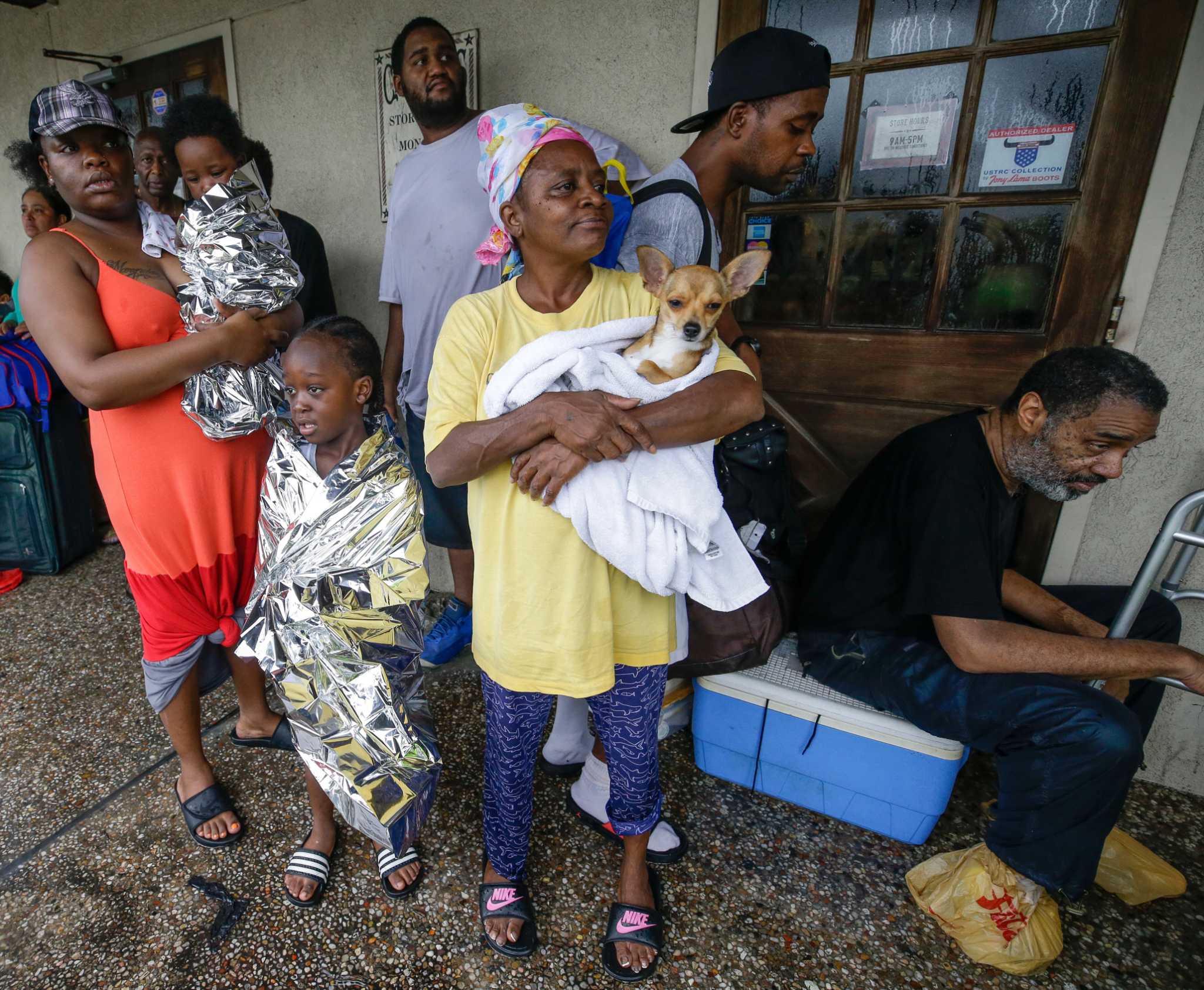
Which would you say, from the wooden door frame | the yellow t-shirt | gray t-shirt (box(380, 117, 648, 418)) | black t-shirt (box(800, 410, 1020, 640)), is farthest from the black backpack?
the wooden door frame

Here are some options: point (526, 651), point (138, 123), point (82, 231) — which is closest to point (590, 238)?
point (526, 651)

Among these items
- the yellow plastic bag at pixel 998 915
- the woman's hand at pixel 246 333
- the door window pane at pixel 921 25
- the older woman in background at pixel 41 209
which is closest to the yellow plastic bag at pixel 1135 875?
the yellow plastic bag at pixel 998 915

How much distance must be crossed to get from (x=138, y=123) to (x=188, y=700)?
12.4 ft

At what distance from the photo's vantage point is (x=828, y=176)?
228cm

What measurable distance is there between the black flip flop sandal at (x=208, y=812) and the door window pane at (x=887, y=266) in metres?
2.68

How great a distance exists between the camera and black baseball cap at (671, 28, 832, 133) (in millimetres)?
1548

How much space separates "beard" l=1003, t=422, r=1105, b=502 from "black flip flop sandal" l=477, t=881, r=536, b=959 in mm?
1786

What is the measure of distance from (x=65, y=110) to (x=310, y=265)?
49.5 inches

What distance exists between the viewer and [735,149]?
1666mm

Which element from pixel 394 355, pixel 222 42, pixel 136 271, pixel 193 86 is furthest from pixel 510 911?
pixel 193 86

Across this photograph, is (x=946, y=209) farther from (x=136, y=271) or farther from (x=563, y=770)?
(x=136, y=271)

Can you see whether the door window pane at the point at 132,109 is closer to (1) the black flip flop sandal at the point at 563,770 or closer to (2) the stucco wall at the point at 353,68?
(2) the stucco wall at the point at 353,68

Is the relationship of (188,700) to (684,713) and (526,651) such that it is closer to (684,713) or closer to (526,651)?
(526,651)

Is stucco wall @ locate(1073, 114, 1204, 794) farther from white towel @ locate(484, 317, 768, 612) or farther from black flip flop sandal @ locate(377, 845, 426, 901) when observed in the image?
black flip flop sandal @ locate(377, 845, 426, 901)
